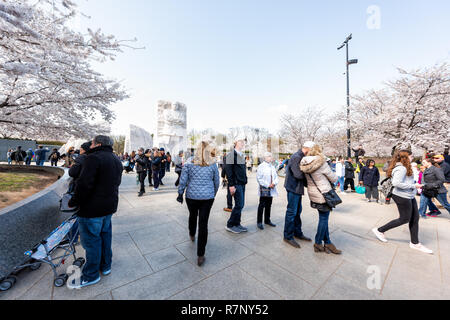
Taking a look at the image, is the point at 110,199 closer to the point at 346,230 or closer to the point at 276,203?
the point at 346,230

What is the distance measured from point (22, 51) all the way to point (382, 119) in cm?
1934

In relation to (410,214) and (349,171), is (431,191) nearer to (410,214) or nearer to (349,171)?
(410,214)

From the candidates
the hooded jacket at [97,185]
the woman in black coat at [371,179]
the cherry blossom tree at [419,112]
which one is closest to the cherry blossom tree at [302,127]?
the cherry blossom tree at [419,112]

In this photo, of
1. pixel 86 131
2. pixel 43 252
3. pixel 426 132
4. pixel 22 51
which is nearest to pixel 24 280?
pixel 43 252

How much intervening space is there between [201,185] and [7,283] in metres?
2.56

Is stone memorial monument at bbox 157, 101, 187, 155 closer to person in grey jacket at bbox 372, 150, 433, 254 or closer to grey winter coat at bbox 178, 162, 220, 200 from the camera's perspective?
grey winter coat at bbox 178, 162, 220, 200

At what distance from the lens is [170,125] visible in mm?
19484

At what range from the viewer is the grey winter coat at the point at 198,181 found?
8.32ft

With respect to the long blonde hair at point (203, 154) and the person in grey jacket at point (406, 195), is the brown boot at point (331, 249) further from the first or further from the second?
the long blonde hair at point (203, 154)

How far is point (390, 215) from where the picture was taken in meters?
5.00

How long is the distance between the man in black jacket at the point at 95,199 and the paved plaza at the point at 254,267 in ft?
0.84

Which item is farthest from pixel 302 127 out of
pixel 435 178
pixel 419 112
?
pixel 435 178

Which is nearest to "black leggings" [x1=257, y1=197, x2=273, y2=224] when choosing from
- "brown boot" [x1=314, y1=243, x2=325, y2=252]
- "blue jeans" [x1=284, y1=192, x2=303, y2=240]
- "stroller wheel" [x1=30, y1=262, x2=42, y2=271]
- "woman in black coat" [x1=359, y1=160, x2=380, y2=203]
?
"blue jeans" [x1=284, y1=192, x2=303, y2=240]

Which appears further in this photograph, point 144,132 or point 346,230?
point 144,132
